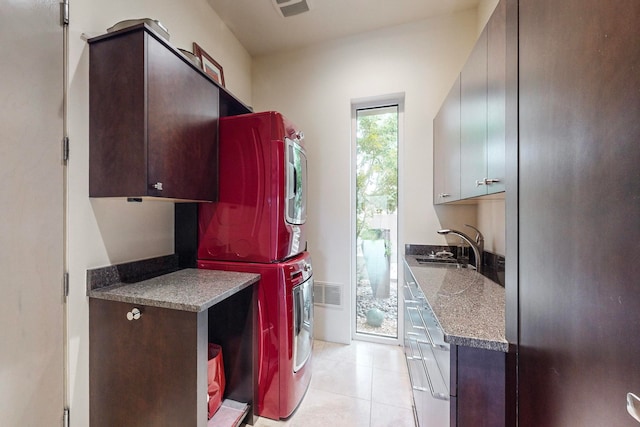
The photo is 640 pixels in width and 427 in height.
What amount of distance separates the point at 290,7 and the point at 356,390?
10.5 ft

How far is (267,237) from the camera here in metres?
1.65

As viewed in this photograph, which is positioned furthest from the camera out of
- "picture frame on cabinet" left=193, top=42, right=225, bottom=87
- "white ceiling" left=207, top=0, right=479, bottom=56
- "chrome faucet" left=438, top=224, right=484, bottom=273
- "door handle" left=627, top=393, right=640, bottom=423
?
"white ceiling" left=207, top=0, right=479, bottom=56

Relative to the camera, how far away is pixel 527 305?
2.31 ft

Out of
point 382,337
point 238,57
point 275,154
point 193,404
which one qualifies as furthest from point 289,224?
point 238,57

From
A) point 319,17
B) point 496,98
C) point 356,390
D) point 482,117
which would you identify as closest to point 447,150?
point 482,117

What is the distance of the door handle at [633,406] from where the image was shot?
397 millimetres

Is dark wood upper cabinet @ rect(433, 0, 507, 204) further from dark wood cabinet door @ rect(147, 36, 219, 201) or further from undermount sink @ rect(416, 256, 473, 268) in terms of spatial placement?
dark wood cabinet door @ rect(147, 36, 219, 201)

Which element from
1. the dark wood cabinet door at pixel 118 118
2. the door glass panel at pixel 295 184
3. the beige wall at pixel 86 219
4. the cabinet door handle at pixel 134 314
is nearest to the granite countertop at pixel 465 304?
the door glass panel at pixel 295 184

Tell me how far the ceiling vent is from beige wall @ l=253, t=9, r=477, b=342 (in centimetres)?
49

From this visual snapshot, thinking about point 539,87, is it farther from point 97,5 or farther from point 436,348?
point 97,5

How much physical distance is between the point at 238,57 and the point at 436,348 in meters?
3.05

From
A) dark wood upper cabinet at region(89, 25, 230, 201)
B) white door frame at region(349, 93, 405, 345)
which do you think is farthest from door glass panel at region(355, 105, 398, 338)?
A: dark wood upper cabinet at region(89, 25, 230, 201)

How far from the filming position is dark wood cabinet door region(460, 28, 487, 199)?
1.27 meters

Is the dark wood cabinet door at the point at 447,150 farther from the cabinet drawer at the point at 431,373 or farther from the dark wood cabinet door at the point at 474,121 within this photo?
the cabinet drawer at the point at 431,373
